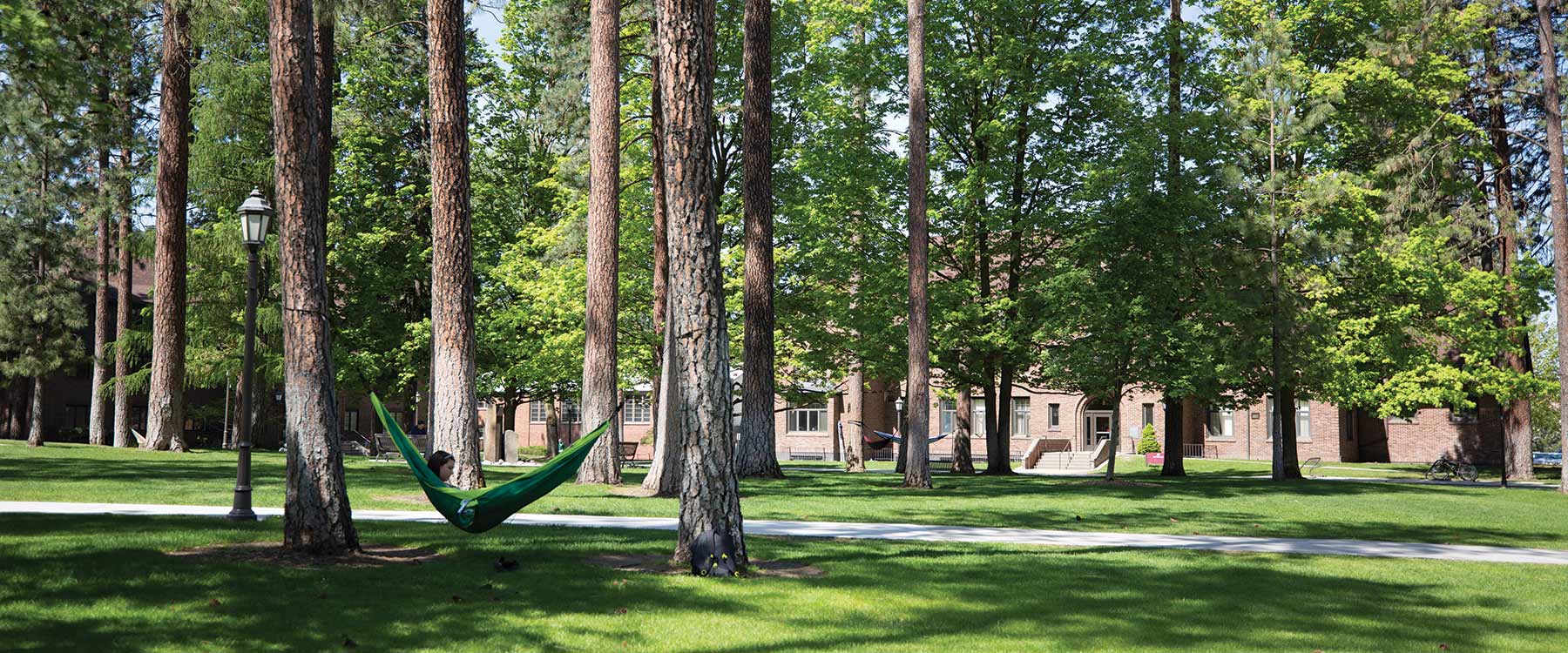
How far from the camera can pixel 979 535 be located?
13.6 m

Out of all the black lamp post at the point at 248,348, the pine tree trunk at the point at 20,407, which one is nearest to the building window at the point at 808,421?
the pine tree trunk at the point at 20,407

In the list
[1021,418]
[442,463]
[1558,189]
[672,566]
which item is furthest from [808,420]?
[672,566]

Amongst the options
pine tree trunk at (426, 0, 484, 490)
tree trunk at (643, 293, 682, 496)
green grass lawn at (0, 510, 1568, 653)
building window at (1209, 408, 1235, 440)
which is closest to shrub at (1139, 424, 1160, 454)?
building window at (1209, 408, 1235, 440)

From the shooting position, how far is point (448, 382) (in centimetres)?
1574

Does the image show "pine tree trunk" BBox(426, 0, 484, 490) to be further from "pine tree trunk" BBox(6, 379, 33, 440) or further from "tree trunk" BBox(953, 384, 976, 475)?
"pine tree trunk" BBox(6, 379, 33, 440)

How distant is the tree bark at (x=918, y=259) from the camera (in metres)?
22.4

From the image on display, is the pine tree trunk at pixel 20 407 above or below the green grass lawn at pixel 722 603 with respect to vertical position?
above

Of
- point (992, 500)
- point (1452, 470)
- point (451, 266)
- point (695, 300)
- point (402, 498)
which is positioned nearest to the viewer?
point (695, 300)

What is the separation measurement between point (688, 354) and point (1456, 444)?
1819 inches

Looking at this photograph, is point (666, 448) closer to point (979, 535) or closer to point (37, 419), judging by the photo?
point (979, 535)

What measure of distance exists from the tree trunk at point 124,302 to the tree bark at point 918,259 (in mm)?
20860

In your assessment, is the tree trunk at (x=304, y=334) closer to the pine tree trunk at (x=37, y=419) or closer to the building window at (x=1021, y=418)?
the pine tree trunk at (x=37, y=419)

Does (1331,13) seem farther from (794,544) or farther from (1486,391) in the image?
(794,544)

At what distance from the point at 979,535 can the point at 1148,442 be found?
136 feet
